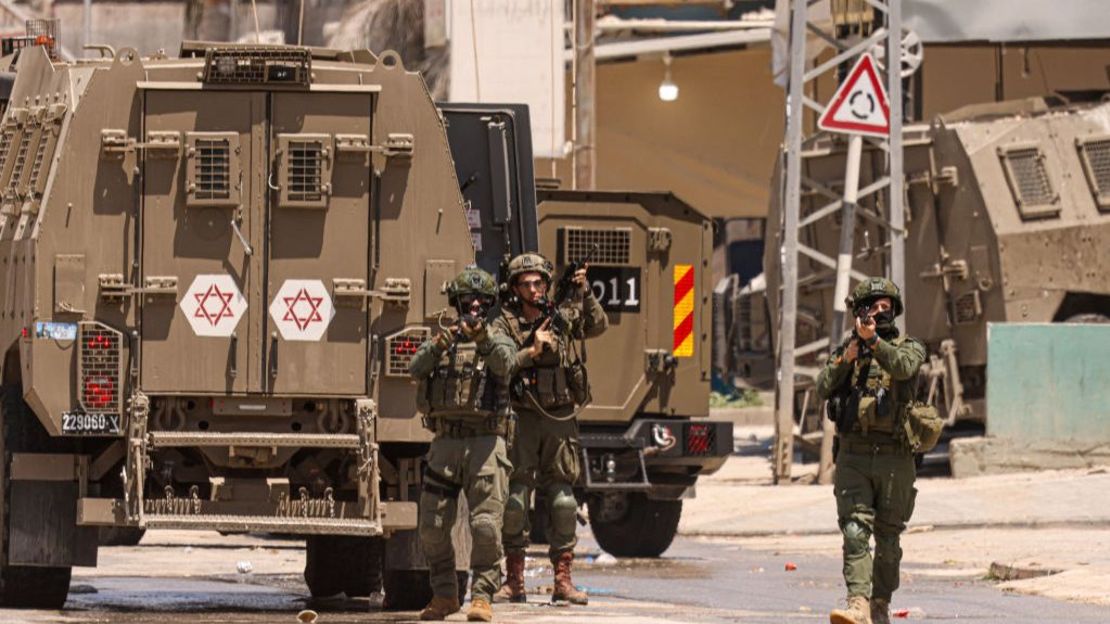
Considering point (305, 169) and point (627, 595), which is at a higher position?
point (305, 169)

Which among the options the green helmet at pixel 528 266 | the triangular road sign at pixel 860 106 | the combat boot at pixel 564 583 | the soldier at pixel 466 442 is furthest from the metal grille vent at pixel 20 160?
the triangular road sign at pixel 860 106

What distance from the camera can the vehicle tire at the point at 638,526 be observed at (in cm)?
1822

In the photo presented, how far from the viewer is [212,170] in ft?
40.6

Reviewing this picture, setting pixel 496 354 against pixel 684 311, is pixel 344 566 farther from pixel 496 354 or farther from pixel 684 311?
pixel 684 311

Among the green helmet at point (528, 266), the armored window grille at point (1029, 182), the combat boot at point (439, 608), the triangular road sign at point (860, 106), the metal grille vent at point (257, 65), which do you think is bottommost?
the combat boot at point (439, 608)

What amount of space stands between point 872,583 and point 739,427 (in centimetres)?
2675

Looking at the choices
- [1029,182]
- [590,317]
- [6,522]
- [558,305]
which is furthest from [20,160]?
[1029,182]

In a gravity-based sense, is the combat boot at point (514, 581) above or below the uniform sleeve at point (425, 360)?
below

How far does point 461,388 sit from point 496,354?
0.79 feet

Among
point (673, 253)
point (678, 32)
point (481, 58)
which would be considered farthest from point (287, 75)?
point (678, 32)

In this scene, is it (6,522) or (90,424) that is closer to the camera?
(90,424)

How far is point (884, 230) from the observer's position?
85.3 feet

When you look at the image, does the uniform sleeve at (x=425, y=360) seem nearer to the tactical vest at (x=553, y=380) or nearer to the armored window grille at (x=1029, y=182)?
the tactical vest at (x=553, y=380)

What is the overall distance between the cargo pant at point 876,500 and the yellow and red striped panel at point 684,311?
5331mm
